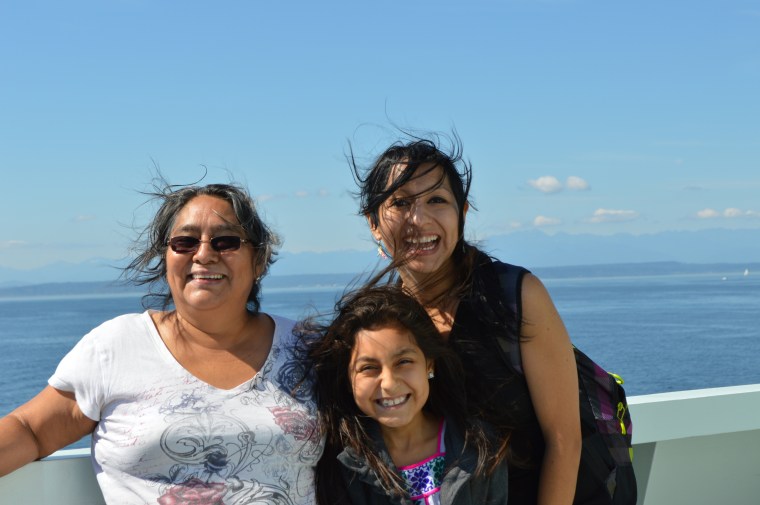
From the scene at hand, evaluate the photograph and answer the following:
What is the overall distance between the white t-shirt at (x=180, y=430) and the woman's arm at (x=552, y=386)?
2.23 ft

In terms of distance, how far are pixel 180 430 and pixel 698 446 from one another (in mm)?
2404

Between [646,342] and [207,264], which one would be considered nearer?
[207,264]

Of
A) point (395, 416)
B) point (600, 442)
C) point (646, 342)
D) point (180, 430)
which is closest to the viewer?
point (180, 430)

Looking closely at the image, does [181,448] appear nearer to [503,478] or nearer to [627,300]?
[503,478]

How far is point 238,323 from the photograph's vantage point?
9.00 feet

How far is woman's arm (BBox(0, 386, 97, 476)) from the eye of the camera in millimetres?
2490

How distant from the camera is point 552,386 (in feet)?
8.34

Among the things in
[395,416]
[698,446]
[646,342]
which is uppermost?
[395,416]

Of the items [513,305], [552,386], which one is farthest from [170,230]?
[552,386]

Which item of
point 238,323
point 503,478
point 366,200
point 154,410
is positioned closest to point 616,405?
point 503,478

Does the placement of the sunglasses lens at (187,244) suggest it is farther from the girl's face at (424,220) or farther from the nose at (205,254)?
the girl's face at (424,220)

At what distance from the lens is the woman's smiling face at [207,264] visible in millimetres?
2619

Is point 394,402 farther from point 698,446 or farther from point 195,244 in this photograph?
point 698,446

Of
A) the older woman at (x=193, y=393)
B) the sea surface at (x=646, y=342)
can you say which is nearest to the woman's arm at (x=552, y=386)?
the older woman at (x=193, y=393)
